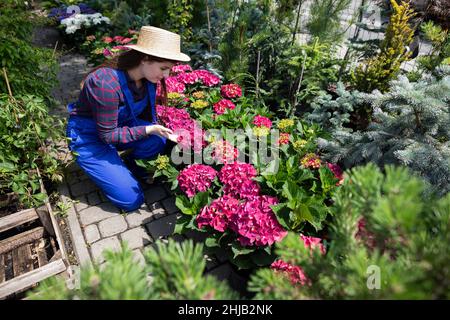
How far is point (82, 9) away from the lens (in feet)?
21.1

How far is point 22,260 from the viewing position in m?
2.42

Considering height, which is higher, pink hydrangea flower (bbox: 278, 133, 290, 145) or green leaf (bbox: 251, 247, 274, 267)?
pink hydrangea flower (bbox: 278, 133, 290, 145)

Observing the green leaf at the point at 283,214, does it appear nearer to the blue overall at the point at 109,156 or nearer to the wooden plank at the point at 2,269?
the blue overall at the point at 109,156

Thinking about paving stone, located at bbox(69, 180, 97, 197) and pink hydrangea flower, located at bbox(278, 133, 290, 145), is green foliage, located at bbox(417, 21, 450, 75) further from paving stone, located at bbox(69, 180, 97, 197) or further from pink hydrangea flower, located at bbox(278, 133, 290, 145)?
paving stone, located at bbox(69, 180, 97, 197)

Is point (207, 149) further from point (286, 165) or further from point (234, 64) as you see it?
point (234, 64)

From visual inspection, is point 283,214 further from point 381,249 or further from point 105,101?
point 105,101

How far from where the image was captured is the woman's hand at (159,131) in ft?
8.95

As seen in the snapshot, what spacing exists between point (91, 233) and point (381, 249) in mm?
2474

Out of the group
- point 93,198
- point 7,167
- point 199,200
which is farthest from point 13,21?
point 199,200

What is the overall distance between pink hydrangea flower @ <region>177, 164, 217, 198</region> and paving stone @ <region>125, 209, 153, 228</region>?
2.16 ft

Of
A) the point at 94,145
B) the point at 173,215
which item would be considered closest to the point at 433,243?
the point at 173,215

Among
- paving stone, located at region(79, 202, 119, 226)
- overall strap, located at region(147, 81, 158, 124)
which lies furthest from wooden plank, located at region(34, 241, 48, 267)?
overall strap, located at region(147, 81, 158, 124)

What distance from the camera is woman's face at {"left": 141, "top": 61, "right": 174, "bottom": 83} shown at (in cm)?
249
